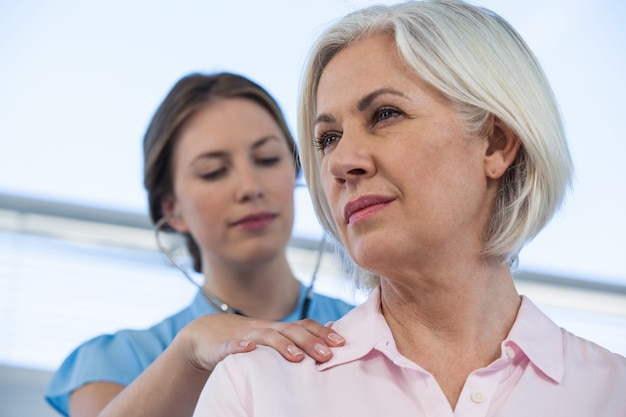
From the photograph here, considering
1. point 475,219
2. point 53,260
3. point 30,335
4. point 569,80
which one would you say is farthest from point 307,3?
point 475,219

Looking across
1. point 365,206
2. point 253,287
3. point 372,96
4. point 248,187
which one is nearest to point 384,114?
point 372,96

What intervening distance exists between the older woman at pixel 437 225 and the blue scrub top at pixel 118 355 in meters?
0.76

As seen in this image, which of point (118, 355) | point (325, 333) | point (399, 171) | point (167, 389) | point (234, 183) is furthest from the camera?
point (234, 183)

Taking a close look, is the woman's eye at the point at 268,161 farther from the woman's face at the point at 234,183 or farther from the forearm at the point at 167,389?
the forearm at the point at 167,389

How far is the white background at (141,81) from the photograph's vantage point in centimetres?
340

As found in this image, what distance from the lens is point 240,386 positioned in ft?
4.21

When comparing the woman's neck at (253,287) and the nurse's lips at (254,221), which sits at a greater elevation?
the nurse's lips at (254,221)

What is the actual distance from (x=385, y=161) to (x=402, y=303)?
0.81 ft

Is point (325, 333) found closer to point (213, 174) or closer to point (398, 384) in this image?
point (398, 384)

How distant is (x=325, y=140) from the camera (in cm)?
146

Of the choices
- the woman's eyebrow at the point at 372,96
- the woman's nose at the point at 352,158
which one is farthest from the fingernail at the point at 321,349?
the woman's eyebrow at the point at 372,96

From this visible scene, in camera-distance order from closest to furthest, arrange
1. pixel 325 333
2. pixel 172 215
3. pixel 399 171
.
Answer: pixel 399 171
pixel 325 333
pixel 172 215

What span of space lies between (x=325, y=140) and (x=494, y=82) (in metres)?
0.29

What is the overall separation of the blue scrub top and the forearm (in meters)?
0.36
